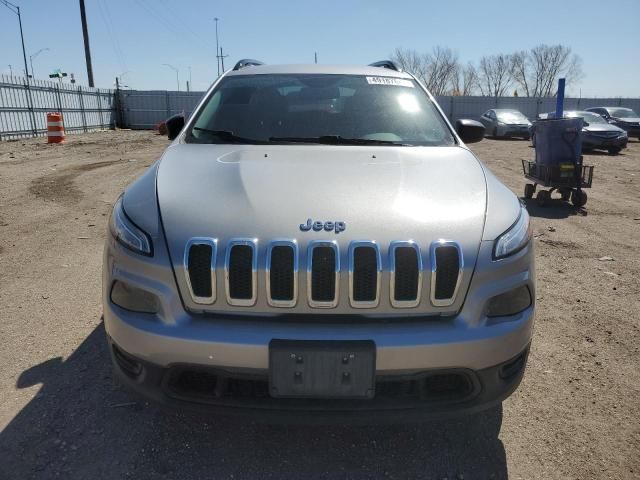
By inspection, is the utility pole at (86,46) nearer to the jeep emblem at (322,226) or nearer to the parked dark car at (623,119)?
the parked dark car at (623,119)

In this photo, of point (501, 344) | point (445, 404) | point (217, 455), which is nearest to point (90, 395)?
point (217, 455)

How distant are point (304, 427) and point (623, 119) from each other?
23.9 m

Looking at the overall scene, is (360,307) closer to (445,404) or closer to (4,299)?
(445,404)

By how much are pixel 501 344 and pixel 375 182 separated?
88 cm

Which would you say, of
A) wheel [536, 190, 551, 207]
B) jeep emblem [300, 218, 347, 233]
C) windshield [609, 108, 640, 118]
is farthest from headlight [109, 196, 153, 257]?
windshield [609, 108, 640, 118]

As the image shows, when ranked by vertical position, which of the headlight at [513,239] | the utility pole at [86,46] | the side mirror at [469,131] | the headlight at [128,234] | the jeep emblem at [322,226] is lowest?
the headlight at [513,239]

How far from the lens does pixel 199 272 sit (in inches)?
75.5

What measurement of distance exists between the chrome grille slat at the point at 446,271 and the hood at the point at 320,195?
0.03 m

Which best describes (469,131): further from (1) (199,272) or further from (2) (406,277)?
(1) (199,272)

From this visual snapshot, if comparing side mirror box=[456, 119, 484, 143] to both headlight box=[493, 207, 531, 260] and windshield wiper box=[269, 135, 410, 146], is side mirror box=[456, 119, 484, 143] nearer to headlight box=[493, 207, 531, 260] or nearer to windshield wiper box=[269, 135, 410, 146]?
windshield wiper box=[269, 135, 410, 146]

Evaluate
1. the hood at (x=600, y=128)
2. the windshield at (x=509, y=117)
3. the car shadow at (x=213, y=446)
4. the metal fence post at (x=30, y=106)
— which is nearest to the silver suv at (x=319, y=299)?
the car shadow at (x=213, y=446)

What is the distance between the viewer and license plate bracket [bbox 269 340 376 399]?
183 centimetres

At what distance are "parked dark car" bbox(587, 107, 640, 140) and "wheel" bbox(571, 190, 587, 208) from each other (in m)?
15.7

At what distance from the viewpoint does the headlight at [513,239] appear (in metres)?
2.02
